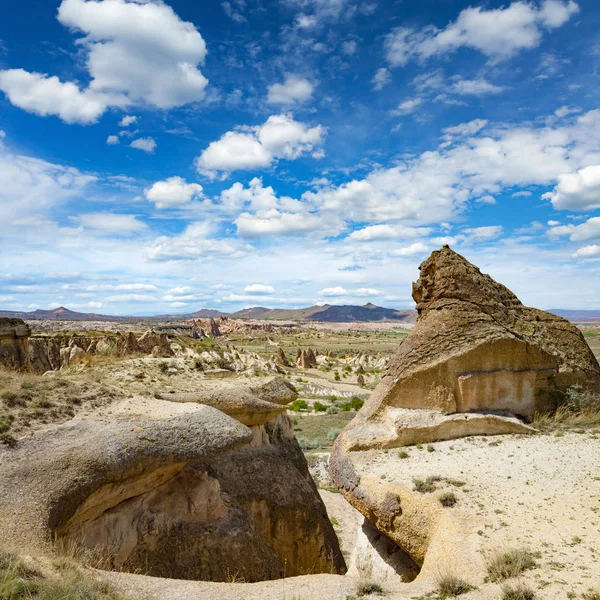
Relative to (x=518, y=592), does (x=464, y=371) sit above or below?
above

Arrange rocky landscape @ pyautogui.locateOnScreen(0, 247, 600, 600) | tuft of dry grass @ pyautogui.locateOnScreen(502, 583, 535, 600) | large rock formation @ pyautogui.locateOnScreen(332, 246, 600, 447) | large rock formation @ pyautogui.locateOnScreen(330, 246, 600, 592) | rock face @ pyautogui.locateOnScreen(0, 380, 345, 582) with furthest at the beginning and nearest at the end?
large rock formation @ pyautogui.locateOnScreen(332, 246, 600, 447)
large rock formation @ pyautogui.locateOnScreen(330, 246, 600, 592)
rock face @ pyautogui.locateOnScreen(0, 380, 345, 582)
rocky landscape @ pyautogui.locateOnScreen(0, 247, 600, 600)
tuft of dry grass @ pyautogui.locateOnScreen(502, 583, 535, 600)

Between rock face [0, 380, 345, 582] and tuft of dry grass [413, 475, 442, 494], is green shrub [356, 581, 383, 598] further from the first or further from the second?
rock face [0, 380, 345, 582]

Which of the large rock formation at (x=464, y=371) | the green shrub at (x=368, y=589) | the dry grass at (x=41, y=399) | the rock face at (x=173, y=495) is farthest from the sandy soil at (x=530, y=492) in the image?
the dry grass at (x=41, y=399)

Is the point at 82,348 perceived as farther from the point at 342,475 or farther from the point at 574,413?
the point at 574,413

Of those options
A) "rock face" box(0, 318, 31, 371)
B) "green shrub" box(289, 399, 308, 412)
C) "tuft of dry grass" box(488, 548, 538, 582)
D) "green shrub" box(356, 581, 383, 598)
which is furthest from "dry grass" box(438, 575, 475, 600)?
"green shrub" box(289, 399, 308, 412)

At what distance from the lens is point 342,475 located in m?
9.71

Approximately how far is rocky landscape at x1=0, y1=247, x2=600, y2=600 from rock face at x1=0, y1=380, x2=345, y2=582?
0.03 metres

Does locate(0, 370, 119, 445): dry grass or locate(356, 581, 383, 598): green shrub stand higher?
locate(0, 370, 119, 445): dry grass

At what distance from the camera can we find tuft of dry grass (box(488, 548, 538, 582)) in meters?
5.57

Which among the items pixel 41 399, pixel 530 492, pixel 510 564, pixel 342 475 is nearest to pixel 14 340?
pixel 41 399

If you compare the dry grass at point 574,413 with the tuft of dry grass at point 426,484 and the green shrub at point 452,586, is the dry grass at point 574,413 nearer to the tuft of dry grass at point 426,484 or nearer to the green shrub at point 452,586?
the tuft of dry grass at point 426,484

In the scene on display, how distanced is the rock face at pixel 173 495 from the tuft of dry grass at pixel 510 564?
4.83 m

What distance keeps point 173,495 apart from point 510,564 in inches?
234

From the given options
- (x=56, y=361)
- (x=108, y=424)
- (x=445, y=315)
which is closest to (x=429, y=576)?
(x=108, y=424)
